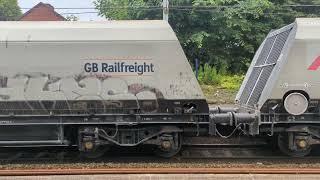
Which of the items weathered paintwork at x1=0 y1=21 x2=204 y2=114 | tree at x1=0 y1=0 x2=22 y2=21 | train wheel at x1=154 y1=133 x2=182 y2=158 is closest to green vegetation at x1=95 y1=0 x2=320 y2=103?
train wheel at x1=154 y1=133 x2=182 y2=158

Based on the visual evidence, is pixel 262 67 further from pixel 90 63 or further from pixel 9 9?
pixel 9 9

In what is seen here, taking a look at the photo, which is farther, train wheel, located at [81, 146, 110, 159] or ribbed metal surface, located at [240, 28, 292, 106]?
ribbed metal surface, located at [240, 28, 292, 106]

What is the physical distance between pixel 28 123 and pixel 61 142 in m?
0.85

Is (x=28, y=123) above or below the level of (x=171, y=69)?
below

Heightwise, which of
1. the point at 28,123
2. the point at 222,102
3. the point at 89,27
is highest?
the point at 89,27

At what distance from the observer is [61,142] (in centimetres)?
1155

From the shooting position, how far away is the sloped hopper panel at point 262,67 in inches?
485

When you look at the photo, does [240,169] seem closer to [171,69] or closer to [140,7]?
→ [171,69]

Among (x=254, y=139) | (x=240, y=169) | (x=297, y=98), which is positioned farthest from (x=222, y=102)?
(x=240, y=169)

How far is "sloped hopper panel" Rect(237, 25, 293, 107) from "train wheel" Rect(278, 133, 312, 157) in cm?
106

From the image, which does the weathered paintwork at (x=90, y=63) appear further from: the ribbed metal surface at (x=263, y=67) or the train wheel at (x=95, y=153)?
the ribbed metal surface at (x=263, y=67)

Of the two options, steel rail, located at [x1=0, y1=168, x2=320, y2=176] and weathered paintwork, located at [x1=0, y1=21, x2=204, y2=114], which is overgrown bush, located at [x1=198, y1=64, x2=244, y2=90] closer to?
weathered paintwork, located at [x1=0, y1=21, x2=204, y2=114]

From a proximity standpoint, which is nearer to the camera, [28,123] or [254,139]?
[28,123]

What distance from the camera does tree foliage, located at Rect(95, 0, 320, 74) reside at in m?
29.0
